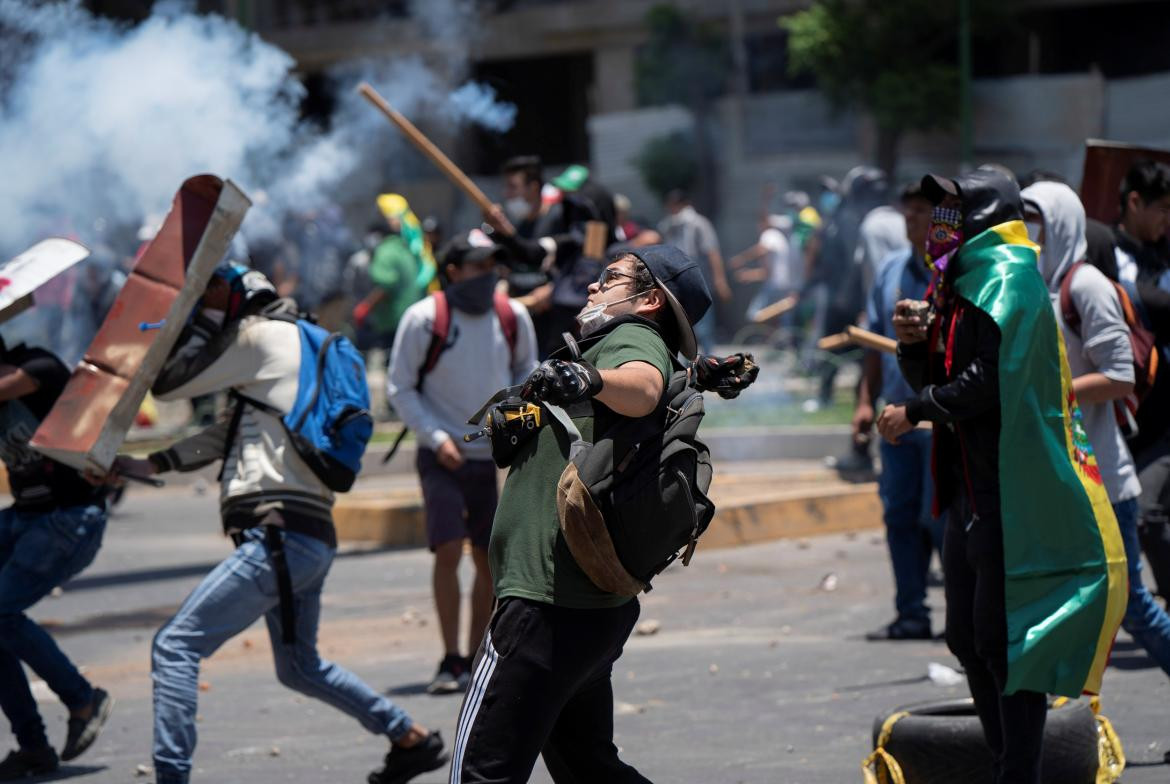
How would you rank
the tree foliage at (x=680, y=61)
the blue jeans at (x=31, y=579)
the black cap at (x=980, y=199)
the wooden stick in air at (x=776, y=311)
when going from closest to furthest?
the black cap at (x=980, y=199), the blue jeans at (x=31, y=579), the wooden stick in air at (x=776, y=311), the tree foliage at (x=680, y=61)

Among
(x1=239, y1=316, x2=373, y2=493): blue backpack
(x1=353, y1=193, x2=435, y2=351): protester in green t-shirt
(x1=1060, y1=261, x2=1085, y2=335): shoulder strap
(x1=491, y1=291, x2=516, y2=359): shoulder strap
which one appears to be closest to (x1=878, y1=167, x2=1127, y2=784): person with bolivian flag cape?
(x1=1060, y1=261, x2=1085, y2=335): shoulder strap

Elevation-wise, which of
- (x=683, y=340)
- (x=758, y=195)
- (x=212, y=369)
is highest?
(x=683, y=340)

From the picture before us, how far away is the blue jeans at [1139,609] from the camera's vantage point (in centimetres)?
586

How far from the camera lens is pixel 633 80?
27.7 meters

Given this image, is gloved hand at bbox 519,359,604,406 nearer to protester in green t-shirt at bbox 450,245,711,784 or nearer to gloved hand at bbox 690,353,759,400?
protester in green t-shirt at bbox 450,245,711,784

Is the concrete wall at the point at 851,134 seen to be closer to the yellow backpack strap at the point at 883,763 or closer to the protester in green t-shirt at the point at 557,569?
the yellow backpack strap at the point at 883,763

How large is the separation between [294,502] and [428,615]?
145 inches

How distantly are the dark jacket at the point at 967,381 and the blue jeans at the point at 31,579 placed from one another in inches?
120

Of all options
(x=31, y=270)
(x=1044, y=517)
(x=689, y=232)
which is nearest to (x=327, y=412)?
(x=31, y=270)

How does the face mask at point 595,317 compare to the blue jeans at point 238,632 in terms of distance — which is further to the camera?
the blue jeans at point 238,632

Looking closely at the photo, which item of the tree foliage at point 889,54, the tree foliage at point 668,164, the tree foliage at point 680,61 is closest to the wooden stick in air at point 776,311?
the tree foliage at point 889,54

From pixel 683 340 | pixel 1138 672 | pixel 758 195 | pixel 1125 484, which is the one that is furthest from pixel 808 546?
pixel 758 195

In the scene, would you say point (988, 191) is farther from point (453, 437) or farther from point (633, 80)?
point (633, 80)

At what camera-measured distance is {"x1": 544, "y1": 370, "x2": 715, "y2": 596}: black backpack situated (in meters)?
3.98
